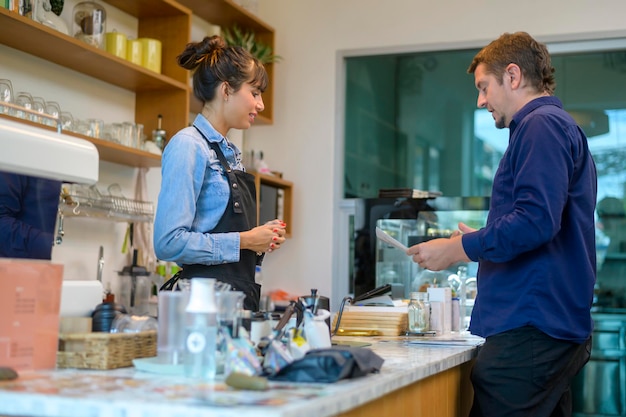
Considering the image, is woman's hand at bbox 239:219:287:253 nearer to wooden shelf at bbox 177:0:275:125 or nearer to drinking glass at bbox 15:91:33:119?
drinking glass at bbox 15:91:33:119

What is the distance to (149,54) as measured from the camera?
4.22m

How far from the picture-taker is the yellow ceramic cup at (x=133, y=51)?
408 centimetres

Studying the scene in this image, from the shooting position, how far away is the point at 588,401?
467cm

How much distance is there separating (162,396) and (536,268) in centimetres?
117

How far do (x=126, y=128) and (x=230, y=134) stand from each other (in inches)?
58.3

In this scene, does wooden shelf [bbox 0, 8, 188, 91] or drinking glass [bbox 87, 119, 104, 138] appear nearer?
wooden shelf [bbox 0, 8, 188, 91]

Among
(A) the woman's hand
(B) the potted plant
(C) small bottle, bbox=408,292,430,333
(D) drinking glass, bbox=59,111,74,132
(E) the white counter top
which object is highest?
(B) the potted plant

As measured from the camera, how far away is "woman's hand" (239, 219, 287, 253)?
90.7 inches

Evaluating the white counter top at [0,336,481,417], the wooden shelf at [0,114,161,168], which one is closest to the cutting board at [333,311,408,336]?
the white counter top at [0,336,481,417]

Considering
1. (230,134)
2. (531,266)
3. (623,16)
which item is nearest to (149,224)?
(230,134)

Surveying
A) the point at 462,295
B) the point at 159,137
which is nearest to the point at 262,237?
the point at 462,295

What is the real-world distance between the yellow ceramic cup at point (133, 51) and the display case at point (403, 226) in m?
1.36

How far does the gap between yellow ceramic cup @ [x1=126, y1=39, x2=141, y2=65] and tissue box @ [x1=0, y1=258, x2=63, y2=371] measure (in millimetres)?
2576

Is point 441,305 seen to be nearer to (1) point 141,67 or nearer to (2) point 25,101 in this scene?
(2) point 25,101
